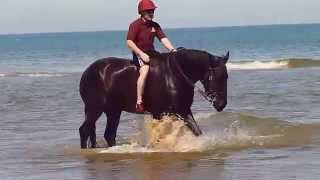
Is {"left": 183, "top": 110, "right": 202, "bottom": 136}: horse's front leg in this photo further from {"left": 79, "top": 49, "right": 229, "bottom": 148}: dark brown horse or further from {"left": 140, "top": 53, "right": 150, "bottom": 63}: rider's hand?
{"left": 140, "top": 53, "right": 150, "bottom": 63}: rider's hand

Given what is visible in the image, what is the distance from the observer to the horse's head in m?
10.5

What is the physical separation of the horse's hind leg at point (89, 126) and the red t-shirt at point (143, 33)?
141cm

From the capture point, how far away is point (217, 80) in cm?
1053

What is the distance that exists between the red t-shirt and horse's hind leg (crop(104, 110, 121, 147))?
1.34 meters

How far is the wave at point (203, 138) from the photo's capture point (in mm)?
10938

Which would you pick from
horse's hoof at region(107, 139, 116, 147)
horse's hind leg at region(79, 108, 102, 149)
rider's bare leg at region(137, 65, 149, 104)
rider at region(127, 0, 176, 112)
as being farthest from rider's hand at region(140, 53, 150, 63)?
horse's hoof at region(107, 139, 116, 147)

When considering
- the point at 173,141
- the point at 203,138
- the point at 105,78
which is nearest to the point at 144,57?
the point at 105,78

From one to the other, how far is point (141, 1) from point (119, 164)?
7.53 ft

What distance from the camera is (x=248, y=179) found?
8586mm

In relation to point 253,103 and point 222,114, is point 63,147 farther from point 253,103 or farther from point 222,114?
point 253,103

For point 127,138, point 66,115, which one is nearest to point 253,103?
point 66,115

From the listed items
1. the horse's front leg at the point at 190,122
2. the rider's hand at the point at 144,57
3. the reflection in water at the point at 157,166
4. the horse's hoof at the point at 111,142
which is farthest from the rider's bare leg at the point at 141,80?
the horse's hoof at the point at 111,142

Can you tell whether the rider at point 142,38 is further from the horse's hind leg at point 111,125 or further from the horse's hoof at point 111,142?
the horse's hoof at point 111,142

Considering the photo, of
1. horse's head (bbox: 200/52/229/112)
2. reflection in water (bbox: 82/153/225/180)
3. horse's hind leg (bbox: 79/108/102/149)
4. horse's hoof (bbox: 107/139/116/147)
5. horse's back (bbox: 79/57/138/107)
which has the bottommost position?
horse's hoof (bbox: 107/139/116/147)
